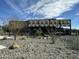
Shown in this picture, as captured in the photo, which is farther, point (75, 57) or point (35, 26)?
point (35, 26)

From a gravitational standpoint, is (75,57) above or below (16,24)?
below

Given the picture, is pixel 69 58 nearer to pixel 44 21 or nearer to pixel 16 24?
pixel 16 24

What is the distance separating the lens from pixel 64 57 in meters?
12.6

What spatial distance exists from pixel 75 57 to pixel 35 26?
58.3 metres

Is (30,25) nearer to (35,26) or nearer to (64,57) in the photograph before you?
(35,26)

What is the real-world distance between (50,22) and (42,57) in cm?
5714

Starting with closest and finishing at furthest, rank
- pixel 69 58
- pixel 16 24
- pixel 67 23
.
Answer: pixel 69 58 < pixel 16 24 < pixel 67 23

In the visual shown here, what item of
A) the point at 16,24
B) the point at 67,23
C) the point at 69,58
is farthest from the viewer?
the point at 67,23

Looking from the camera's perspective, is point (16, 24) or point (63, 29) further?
point (63, 29)

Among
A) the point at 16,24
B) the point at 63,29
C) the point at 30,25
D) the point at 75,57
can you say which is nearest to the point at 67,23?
the point at 63,29

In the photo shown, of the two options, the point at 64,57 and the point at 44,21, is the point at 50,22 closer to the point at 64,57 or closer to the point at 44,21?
the point at 44,21

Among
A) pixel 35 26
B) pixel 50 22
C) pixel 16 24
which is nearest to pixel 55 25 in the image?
pixel 50 22

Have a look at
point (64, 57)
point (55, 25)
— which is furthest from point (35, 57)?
point (55, 25)

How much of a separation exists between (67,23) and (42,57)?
56197 millimetres
